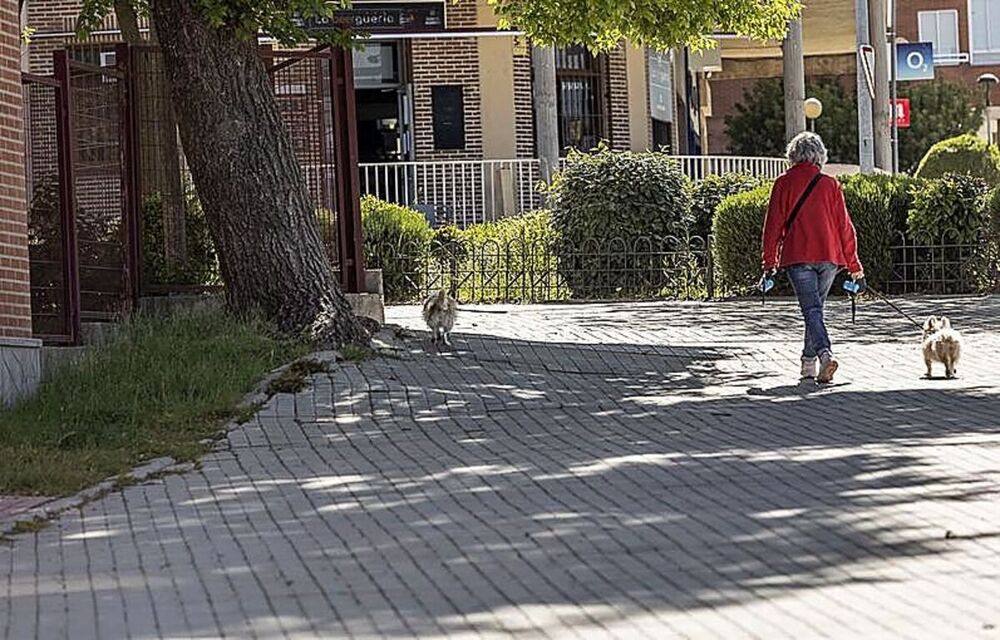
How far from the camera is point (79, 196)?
1518 centimetres

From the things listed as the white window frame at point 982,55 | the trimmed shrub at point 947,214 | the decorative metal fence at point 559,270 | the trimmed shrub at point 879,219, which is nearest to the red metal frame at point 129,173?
the decorative metal fence at point 559,270

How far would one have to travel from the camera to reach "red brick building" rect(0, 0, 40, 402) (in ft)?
43.3

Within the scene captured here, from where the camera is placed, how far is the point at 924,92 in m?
55.8

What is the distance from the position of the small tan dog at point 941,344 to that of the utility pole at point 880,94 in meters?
17.1

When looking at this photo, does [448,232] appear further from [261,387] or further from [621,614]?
[621,614]

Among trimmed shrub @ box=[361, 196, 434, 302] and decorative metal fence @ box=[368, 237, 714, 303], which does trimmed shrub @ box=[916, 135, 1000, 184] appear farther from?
trimmed shrub @ box=[361, 196, 434, 302]

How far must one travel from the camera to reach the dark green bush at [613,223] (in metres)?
22.7

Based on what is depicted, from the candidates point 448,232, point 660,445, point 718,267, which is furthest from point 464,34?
point 660,445

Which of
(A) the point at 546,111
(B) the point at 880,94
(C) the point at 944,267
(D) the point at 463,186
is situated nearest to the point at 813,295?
(C) the point at 944,267

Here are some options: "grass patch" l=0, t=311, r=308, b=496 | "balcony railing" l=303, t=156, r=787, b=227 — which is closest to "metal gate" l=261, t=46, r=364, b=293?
"grass patch" l=0, t=311, r=308, b=496

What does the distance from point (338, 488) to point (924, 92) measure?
48.5 meters

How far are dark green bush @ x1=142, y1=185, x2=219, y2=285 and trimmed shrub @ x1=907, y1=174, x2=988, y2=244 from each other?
861 cm

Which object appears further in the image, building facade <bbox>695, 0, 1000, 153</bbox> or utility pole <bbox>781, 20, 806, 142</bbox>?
building facade <bbox>695, 0, 1000, 153</bbox>

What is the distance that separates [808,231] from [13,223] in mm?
5582
